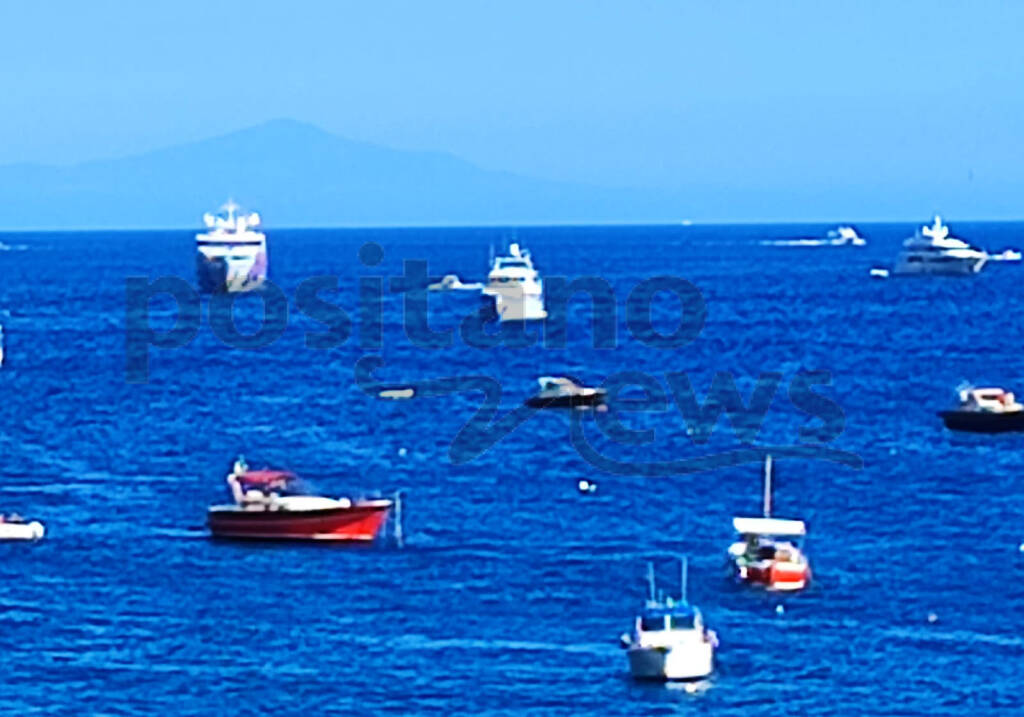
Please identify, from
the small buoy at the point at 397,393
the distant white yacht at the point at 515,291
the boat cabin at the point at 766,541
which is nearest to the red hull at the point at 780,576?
the boat cabin at the point at 766,541

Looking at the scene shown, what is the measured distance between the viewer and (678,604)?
61.2m

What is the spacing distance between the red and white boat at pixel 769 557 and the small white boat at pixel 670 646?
969cm

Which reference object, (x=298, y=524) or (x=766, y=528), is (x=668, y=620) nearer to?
(x=766, y=528)

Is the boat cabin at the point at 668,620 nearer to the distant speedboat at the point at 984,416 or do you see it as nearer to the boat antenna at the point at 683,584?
the boat antenna at the point at 683,584

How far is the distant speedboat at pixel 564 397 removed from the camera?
388 ft

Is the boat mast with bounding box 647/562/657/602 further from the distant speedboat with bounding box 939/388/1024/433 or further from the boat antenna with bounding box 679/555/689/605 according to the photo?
the distant speedboat with bounding box 939/388/1024/433

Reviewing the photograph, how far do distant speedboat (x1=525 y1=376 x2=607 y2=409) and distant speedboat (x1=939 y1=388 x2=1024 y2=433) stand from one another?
18.2m

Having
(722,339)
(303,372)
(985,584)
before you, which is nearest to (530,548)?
(985,584)

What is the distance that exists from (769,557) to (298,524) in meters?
16.1

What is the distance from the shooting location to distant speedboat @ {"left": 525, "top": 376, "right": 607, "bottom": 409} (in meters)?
118

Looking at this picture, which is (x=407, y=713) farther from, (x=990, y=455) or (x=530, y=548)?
(x=990, y=455)

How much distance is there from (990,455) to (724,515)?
2179cm

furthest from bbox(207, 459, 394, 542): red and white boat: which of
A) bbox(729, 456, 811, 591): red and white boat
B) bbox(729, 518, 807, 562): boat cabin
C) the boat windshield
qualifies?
the boat windshield

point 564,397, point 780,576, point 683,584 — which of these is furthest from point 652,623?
point 564,397
